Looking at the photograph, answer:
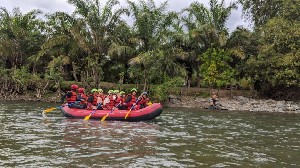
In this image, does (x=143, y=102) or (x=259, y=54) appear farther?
(x=259, y=54)

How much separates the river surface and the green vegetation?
1034 cm

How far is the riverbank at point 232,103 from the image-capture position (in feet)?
85.6

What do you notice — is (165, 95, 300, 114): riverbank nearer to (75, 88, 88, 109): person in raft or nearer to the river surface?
the river surface

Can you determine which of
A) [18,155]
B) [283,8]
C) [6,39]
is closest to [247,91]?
[283,8]

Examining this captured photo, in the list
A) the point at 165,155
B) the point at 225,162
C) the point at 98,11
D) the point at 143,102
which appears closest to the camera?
the point at 225,162

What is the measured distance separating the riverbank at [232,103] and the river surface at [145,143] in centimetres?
802

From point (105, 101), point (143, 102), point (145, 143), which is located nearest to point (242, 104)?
point (143, 102)

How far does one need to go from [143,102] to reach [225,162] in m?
9.59

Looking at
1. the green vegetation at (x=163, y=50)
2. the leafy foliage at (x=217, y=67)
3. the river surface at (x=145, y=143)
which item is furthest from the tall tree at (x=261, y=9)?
the river surface at (x=145, y=143)

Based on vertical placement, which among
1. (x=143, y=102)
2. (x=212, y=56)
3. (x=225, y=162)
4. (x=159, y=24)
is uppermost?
(x=159, y=24)

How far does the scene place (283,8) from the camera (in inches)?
1168

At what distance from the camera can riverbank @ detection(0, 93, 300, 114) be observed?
26094 millimetres

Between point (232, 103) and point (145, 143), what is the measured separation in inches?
666

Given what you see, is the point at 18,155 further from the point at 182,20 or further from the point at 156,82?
the point at 182,20
